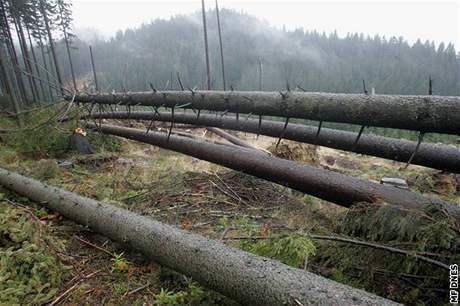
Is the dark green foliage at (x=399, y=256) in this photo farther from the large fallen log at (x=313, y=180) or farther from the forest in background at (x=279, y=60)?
the forest in background at (x=279, y=60)

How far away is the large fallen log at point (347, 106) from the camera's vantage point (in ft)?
8.29

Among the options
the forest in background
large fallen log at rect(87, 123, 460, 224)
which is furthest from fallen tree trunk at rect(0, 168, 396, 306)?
the forest in background

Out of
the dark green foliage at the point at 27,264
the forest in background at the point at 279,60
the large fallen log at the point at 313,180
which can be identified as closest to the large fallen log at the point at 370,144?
the large fallen log at the point at 313,180

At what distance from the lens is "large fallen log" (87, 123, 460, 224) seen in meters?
3.33

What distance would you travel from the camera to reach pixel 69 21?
3850 cm

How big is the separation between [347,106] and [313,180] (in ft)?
4.92

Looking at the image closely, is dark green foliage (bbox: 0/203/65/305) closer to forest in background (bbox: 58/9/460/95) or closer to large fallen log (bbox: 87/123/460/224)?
large fallen log (bbox: 87/123/460/224)

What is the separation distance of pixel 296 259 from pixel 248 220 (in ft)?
6.50

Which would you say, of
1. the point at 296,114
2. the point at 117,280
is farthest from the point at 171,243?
the point at 296,114

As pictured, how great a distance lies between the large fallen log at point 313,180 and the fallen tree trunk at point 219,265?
1.34 metres

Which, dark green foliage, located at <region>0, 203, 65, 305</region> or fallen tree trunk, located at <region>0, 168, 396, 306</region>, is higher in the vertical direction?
fallen tree trunk, located at <region>0, 168, 396, 306</region>

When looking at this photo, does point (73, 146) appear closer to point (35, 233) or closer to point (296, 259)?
point (35, 233)

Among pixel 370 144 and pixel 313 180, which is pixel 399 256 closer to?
pixel 313 180

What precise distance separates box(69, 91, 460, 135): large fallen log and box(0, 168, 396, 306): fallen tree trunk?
164cm
